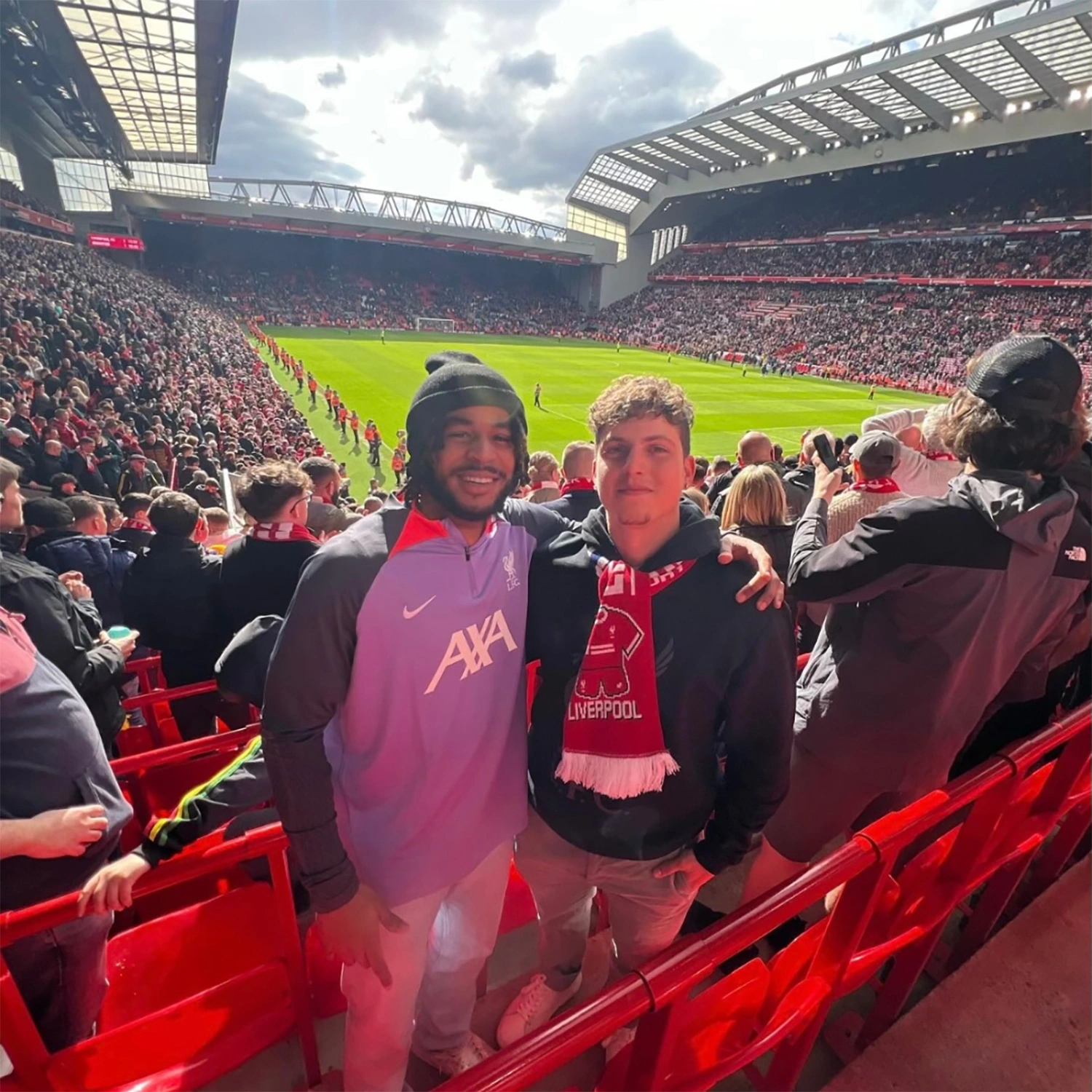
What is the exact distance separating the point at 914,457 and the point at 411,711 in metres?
3.15

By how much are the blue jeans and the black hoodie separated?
4.68ft

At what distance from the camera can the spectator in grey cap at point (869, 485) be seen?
3117 mm

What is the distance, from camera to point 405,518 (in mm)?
1781

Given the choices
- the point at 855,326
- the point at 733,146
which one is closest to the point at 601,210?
the point at 733,146

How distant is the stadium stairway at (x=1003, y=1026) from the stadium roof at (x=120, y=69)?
2562 cm

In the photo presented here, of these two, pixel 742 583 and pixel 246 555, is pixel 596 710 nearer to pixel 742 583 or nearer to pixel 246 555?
pixel 742 583

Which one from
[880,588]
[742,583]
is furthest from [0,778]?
[880,588]

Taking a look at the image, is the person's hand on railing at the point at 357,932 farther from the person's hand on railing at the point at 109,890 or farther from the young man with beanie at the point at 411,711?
the person's hand on railing at the point at 109,890

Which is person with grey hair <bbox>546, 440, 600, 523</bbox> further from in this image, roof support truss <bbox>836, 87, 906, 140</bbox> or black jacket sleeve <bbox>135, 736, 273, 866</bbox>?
roof support truss <bbox>836, 87, 906, 140</bbox>

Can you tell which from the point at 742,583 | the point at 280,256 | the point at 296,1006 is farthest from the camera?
the point at 280,256

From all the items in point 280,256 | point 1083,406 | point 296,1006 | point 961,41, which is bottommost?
point 296,1006

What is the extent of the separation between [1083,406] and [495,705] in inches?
86.3

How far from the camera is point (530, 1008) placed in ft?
7.95

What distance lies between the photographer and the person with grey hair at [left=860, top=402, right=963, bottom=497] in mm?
3504
